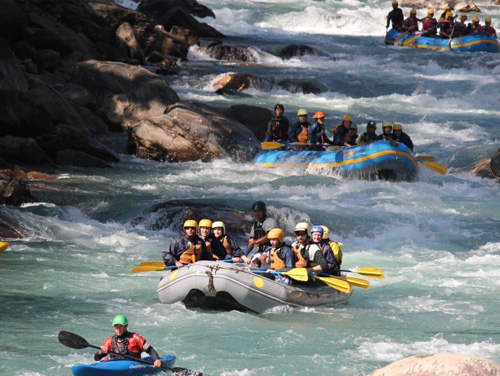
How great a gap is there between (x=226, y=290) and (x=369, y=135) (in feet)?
28.9

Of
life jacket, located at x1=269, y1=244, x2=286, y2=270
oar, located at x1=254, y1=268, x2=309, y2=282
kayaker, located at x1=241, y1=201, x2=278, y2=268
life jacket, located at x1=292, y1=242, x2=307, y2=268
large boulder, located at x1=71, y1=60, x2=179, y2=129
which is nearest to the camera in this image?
oar, located at x1=254, y1=268, x2=309, y2=282

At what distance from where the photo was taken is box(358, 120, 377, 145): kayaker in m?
17.7

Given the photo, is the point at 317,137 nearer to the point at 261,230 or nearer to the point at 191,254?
the point at 261,230

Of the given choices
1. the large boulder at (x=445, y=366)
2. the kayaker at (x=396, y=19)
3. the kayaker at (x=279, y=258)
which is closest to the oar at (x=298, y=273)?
the kayaker at (x=279, y=258)

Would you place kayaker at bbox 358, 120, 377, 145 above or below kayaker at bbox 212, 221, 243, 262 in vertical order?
above

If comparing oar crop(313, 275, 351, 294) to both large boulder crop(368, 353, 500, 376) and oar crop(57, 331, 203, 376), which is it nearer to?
oar crop(57, 331, 203, 376)

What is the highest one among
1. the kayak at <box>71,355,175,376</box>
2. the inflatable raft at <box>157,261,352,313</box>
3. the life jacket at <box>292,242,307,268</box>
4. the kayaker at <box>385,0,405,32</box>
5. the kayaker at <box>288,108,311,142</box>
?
the kayaker at <box>385,0,405,32</box>

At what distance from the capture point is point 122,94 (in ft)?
67.8

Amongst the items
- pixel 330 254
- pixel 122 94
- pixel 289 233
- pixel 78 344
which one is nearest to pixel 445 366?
pixel 78 344

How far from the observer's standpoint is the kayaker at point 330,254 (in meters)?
10.4

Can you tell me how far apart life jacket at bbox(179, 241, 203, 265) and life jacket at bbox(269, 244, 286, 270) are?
790 millimetres

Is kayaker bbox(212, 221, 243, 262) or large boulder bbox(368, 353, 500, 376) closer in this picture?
large boulder bbox(368, 353, 500, 376)

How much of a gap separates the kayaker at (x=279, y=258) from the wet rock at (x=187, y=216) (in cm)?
320

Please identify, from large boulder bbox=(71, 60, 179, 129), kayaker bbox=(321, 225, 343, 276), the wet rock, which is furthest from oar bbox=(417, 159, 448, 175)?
kayaker bbox=(321, 225, 343, 276)
